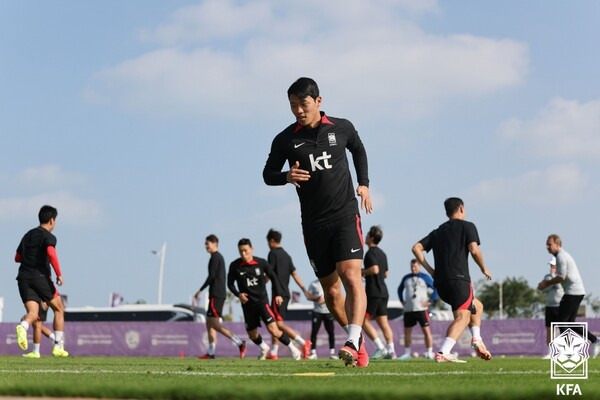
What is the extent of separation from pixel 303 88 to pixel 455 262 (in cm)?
403

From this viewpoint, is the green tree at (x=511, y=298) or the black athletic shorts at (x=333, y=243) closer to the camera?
the black athletic shorts at (x=333, y=243)

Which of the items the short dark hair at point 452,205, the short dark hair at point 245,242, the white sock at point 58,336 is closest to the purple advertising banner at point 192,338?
the short dark hair at point 245,242

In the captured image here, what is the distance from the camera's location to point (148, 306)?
61.0m

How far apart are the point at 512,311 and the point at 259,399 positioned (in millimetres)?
98972

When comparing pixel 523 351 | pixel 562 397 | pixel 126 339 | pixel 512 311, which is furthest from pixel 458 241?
pixel 512 311

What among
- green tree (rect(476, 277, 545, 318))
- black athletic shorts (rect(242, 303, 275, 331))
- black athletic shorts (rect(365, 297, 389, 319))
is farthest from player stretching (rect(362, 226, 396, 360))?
green tree (rect(476, 277, 545, 318))

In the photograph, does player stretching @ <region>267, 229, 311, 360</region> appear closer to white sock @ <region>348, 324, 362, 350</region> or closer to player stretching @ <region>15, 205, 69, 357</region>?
player stretching @ <region>15, 205, 69, 357</region>

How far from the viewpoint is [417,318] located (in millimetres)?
19203

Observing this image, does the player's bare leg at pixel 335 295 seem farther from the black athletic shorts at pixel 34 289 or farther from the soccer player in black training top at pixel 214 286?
the soccer player in black training top at pixel 214 286

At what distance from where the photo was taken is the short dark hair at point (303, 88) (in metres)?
8.41

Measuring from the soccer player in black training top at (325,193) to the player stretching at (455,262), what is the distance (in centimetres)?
305

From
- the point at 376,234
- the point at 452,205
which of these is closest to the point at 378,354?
the point at 376,234

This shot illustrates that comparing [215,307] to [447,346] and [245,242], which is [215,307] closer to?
[245,242]

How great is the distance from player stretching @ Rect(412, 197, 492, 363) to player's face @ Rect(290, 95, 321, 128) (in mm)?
3687
